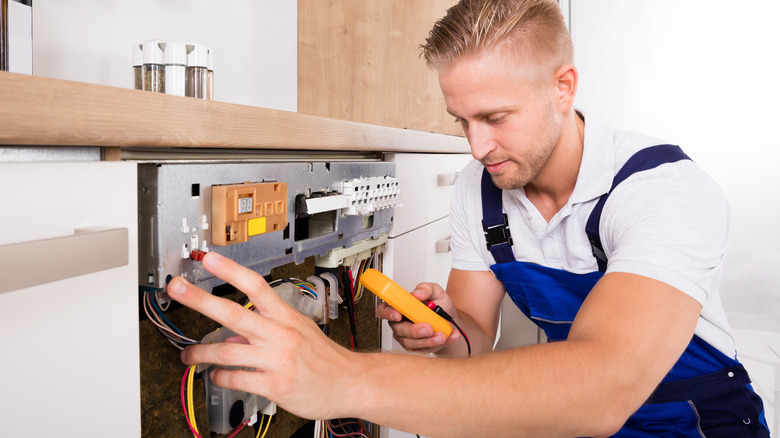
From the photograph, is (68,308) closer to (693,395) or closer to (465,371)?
(465,371)

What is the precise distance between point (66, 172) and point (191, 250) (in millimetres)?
129

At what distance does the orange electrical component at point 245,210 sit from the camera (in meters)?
0.50

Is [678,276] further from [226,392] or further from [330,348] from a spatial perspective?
[226,392]

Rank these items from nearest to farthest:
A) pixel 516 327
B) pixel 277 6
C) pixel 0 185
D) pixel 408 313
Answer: pixel 0 185 → pixel 408 313 → pixel 277 6 → pixel 516 327

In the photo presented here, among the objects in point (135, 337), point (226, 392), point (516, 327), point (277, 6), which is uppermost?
point (277, 6)

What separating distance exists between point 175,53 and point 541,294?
0.72 metres

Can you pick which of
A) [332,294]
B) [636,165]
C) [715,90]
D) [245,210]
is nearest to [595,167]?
[636,165]

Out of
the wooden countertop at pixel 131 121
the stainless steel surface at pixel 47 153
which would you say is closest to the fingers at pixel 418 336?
the wooden countertop at pixel 131 121

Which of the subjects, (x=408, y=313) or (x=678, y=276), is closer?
(x=678, y=276)

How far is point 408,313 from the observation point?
2.59 feet

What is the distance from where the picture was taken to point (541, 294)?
3.24 ft

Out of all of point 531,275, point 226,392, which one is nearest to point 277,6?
point 531,275

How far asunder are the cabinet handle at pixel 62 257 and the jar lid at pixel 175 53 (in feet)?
1.62

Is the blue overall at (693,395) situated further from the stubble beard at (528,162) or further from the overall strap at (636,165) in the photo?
the stubble beard at (528,162)
